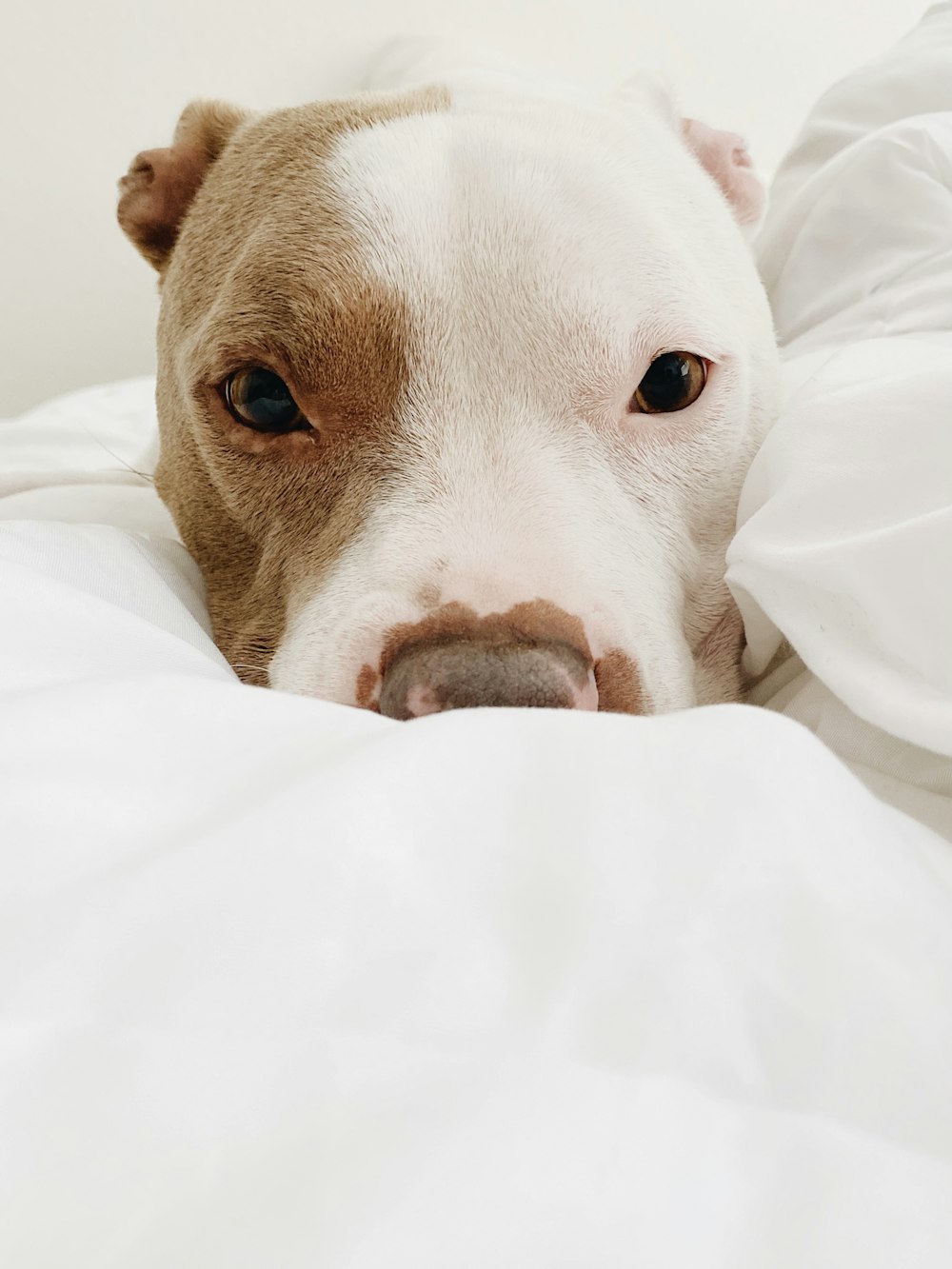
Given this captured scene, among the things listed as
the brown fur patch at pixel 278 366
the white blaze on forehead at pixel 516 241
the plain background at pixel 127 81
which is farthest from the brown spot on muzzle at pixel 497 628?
the plain background at pixel 127 81

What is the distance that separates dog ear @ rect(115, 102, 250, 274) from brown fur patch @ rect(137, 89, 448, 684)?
11 centimetres

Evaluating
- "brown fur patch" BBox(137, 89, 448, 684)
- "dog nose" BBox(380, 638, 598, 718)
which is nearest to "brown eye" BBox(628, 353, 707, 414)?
"brown fur patch" BBox(137, 89, 448, 684)

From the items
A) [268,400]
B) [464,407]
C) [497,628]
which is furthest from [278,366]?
[497,628]

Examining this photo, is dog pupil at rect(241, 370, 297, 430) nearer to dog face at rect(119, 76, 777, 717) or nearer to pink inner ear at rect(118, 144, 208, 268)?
dog face at rect(119, 76, 777, 717)

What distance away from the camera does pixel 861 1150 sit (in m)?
0.33

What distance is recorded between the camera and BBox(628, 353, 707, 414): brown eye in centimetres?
99

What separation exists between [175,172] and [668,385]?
2.39 ft

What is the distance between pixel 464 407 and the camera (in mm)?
912

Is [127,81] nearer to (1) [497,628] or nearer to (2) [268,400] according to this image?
(2) [268,400]

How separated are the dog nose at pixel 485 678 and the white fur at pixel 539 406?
4cm

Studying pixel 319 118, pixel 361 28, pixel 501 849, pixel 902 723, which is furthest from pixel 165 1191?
pixel 361 28

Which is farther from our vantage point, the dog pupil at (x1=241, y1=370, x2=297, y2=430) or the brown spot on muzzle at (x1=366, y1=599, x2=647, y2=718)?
the dog pupil at (x1=241, y1=370, x2=297, y2=430)

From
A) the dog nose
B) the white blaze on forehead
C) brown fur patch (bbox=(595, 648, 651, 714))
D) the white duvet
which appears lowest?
brown fur patch (bbox=(595, 648, 651, 714))

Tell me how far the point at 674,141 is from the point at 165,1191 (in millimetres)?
1289
